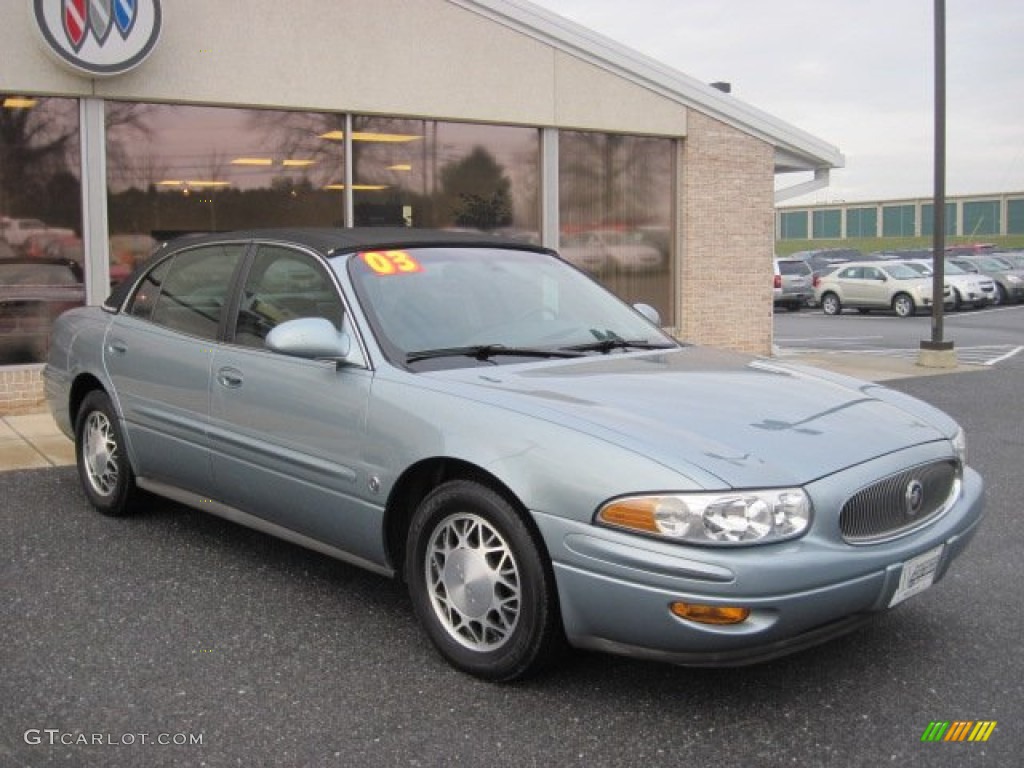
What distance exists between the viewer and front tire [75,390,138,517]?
557 centimetres

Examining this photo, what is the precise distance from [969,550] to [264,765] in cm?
366

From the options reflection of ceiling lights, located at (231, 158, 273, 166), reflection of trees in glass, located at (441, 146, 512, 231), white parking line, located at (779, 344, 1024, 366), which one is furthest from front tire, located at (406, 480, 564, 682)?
white parking line, located at (779, 344, 1024, 366)

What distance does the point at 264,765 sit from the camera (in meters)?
3.11

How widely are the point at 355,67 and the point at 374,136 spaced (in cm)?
73

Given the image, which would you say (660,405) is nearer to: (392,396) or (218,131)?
(392,396)

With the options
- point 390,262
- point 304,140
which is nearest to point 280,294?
point 390,262

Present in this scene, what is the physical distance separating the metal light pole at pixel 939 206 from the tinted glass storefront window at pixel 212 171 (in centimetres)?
778

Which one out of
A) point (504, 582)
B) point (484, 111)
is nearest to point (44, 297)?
point (484, 111)

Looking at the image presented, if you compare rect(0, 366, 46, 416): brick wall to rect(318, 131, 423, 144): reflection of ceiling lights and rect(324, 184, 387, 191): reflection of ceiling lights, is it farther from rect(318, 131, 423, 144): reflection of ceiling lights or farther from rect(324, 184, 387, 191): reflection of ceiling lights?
rect(318, 131, 423, 144): reflection of ceiling lights

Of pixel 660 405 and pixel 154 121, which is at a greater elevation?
pixel 154 121

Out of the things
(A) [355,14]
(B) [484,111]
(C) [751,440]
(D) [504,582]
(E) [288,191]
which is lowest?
(D) [504,582]

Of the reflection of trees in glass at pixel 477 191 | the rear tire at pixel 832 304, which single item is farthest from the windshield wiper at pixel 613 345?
the rear tire at pixel 832 304

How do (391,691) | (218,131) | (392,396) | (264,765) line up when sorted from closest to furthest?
(264,765) < (391,691) < (392,396) < (218,131)

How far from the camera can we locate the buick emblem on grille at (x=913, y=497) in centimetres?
355
